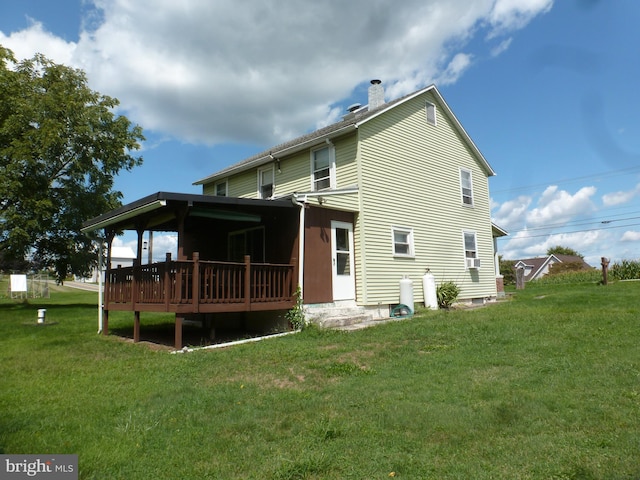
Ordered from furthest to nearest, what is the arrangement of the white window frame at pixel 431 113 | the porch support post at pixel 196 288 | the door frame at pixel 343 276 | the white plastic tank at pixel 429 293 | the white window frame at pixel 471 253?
the white window frame at pixel 471 253
the white window frame at pixel 431 113
the white plastic tank at pixel 429 293
the door frame at pixel 343 276
the porch support post at pixel 196 288

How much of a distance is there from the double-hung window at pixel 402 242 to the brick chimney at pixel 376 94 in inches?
203

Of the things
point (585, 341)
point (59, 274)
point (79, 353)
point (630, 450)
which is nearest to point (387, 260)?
point (585, 341)

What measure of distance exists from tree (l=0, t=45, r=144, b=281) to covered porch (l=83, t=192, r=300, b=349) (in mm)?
11016

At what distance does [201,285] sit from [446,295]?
8.10m

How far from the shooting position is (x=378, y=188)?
13.1 metres

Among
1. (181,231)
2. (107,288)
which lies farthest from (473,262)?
(107,288)

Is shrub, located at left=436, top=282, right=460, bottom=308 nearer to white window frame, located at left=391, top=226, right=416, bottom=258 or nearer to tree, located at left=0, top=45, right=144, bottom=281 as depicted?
white window frame, located at left=391, top=226, right=416, bottom=258

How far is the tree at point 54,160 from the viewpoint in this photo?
20.4 meters

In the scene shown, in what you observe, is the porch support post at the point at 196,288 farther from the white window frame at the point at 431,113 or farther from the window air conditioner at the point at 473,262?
the window air conditioner at the point at 473,262

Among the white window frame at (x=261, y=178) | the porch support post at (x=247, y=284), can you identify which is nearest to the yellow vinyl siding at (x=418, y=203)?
the porch support post at (x=247, y=284)

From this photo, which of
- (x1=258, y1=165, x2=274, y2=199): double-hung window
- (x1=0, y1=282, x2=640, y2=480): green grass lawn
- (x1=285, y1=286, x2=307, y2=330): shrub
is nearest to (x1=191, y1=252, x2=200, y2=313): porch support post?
(x1=0, y1=282, x2=640, y2=480): green grass lawn

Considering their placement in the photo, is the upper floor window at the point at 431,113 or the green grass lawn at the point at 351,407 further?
the upper floor window at the point at 431,113

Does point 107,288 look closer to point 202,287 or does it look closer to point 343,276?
point 202,287
